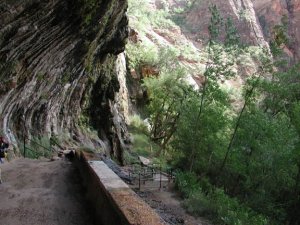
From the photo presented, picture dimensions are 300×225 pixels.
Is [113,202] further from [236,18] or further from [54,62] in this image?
[236,18]

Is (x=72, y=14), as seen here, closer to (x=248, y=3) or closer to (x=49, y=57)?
(x=49, y=57)

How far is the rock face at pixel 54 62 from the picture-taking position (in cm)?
1275

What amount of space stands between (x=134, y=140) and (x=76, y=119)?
507 inches

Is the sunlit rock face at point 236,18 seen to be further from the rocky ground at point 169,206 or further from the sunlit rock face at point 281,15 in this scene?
the rocky ground at point 169,206

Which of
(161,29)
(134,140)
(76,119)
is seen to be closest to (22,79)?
(76,119)

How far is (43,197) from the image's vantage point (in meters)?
7.88

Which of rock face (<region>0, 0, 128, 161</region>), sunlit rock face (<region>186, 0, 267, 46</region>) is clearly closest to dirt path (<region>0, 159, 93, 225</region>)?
rock face (<region>0, 0, 128, 161</region>)

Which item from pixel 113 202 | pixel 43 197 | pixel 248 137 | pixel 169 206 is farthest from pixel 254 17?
pixel 113 202

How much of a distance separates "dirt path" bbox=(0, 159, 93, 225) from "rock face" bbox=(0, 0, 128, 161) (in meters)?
4.40

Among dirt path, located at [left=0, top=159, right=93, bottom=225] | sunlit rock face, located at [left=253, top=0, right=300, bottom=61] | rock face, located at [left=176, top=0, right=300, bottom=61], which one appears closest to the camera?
dirt path, located at [left=0, top=159, right=93, bottom=225]

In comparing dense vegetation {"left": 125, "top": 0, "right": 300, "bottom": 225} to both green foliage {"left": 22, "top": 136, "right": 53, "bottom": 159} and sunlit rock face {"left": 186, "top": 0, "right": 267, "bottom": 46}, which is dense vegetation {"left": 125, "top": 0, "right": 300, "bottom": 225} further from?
sunlit rock face {"left": 186, "top": 0, "right": 267, "bottom": 46}

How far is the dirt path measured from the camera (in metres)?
6.49

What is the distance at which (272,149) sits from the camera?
23031 mm

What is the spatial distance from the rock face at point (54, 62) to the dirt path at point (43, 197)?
4.40 meters
